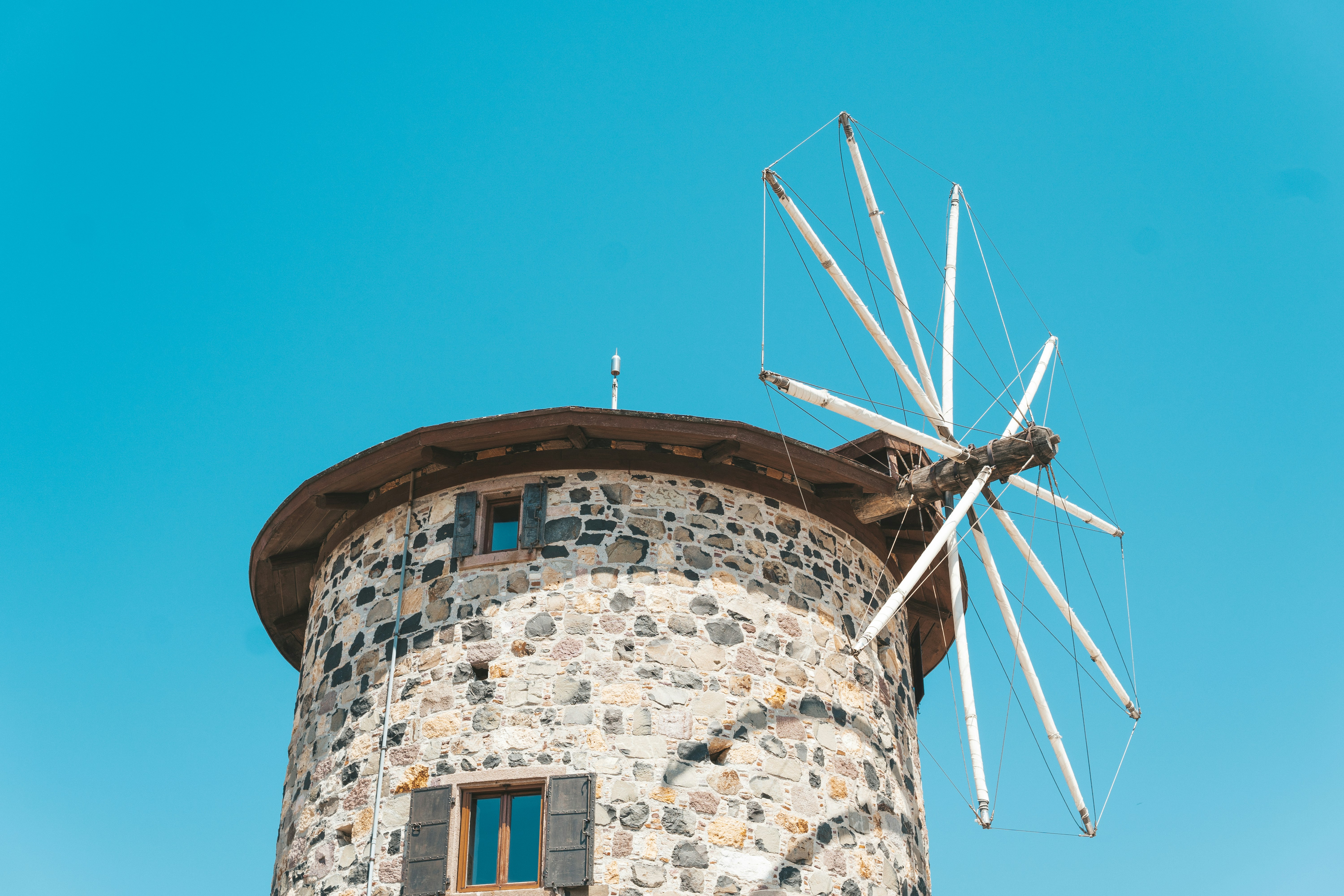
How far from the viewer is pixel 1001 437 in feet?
47.9

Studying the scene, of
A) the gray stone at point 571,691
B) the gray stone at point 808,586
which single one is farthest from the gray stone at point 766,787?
the gray stone at point 808,586

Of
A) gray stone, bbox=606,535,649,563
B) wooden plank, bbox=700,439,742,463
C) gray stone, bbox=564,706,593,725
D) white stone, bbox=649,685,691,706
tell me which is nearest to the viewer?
gray stone, bbox=564,706,593,725

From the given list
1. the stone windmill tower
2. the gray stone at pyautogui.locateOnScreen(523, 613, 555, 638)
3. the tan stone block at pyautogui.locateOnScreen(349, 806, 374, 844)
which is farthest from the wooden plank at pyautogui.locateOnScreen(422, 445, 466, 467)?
the tan stone block at pyautogui.locateOnScreen(349, 806, 374, 844)

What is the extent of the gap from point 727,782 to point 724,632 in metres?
1.44

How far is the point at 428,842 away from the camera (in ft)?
38.8

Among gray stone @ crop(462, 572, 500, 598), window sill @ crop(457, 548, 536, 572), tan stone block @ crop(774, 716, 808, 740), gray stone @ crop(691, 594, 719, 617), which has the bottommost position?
tan stone block @ crop(774, 716, 808, 740)

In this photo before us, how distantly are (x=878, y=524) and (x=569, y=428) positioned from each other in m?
3.82

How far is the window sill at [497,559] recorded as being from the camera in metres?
13.1

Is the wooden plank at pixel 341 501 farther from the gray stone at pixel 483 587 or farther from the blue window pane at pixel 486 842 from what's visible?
the blue window pane at pixel 486 842

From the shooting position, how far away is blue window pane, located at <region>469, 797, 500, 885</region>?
11734 millimetres

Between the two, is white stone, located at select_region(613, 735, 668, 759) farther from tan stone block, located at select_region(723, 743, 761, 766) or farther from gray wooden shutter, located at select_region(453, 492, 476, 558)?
gray wooden shutter, located at select_region(453, 492, 476, 558)

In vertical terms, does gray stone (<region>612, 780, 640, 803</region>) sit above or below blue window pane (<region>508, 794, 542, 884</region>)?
above

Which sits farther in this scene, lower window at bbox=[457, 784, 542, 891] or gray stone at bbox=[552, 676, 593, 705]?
gray stone at bbox=[552, 676, 593, 705]

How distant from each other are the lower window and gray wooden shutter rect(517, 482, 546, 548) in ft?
7.82
